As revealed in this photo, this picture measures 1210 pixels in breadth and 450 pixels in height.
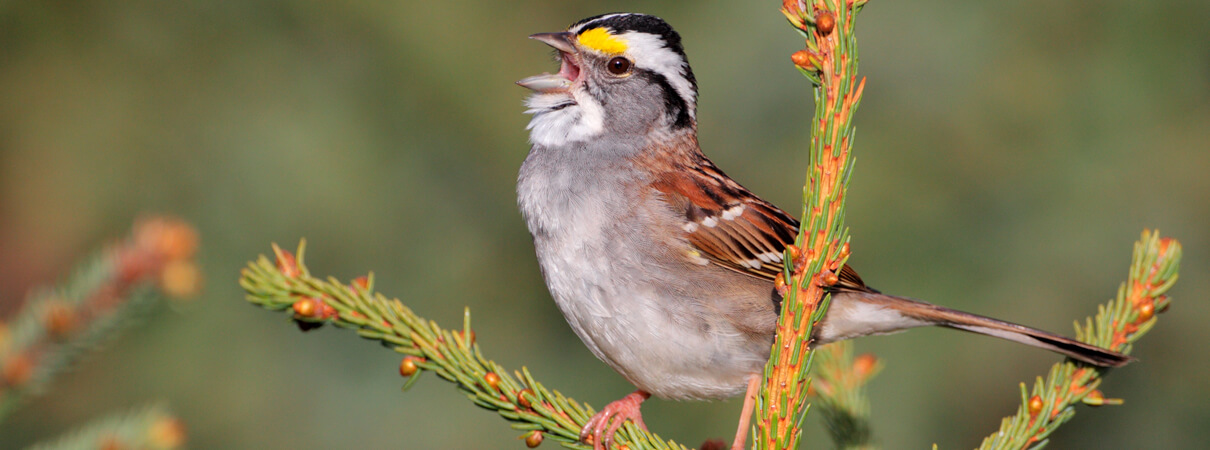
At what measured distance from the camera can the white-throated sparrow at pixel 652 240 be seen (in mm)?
1849

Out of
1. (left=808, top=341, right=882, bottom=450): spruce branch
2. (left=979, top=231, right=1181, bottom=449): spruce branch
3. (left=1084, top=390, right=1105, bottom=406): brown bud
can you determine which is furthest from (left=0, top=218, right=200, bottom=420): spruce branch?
(left=1084, top=390, right=1105, bottom=406): brown bud

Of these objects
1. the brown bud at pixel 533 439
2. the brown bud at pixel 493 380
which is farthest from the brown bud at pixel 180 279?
the brown bud at pixel 533 439

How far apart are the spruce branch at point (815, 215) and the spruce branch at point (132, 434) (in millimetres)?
855

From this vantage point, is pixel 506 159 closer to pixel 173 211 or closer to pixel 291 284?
pixel 173 211

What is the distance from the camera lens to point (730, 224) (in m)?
2.03

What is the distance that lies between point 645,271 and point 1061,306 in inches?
65.8

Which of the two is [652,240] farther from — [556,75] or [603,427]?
[556,75]

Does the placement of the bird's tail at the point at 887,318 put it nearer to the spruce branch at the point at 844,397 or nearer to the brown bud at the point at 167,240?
the spruce branch at the point at 844,397

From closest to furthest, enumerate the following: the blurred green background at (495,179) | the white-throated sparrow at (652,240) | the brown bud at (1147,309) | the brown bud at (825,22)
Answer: the brown bud at (825,22) → the brown bud at (1147,309) → the white-throated sparrow at (652,240) → the blurred green background at (495,179)

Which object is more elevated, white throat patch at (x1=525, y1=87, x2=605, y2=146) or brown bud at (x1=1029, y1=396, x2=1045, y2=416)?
white throat patch at (x1=525, y1=87, x2=605, y2=146)

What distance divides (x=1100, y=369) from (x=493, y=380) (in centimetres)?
101

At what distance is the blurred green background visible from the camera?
296 cm

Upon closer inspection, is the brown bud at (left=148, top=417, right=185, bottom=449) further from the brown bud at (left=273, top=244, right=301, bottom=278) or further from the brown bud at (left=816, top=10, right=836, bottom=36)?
the brown bud at (left=816, top=10, right=836, bottom=36)

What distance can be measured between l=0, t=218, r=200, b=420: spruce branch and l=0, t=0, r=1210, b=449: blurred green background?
139 cm
